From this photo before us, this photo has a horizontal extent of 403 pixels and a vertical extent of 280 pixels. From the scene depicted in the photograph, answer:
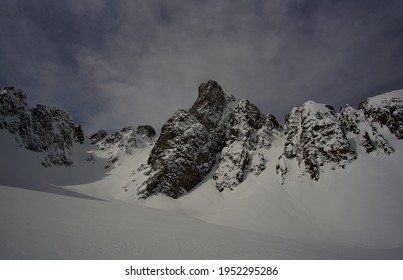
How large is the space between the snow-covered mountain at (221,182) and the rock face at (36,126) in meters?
0.37

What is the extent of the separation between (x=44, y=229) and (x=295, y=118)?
60.8 metres

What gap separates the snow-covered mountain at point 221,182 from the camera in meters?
12.5

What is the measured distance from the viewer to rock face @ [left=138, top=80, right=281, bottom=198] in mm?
62062

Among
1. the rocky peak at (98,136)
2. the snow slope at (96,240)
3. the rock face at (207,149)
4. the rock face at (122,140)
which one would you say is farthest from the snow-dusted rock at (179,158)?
the rocky peak at (98,136)

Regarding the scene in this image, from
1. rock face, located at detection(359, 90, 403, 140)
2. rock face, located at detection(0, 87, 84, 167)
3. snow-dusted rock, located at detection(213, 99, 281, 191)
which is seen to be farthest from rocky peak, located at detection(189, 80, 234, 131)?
rock face, located at detection(0, 87, 84, 167)

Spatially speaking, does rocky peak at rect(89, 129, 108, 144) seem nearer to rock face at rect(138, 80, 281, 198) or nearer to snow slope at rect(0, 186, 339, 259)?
rock face at rect(138, 80, 281, 198)

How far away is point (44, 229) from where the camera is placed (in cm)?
1080

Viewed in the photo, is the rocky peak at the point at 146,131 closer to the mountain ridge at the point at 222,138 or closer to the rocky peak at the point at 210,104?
the mountain ridge at the point at 222,138

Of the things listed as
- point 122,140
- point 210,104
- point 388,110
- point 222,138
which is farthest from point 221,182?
point 122,140

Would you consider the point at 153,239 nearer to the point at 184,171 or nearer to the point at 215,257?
the point at 215,257

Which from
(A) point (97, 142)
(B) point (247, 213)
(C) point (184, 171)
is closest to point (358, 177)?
(B) point (247, 213)

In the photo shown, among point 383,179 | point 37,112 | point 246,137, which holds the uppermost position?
point 37,112

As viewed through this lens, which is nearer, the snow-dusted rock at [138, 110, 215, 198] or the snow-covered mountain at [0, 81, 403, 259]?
the snow-covered mountain at [0, 81, 403, 259]

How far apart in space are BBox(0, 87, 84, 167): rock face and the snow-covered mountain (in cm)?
37
